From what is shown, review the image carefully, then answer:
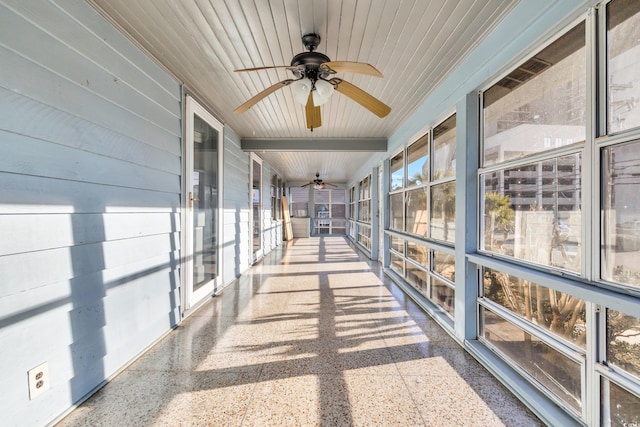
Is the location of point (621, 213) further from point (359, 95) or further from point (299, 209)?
point (299, 209)

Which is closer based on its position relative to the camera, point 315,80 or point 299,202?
point 315,80

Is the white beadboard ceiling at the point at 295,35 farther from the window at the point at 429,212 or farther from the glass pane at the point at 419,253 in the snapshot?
the glass pane at the point at 419,253

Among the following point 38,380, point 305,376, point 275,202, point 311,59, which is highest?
point 311,59

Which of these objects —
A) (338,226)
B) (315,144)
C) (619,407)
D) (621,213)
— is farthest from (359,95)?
(338,226)

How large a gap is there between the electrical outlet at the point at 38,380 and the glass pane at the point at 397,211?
444 centimetres

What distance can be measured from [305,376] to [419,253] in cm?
257

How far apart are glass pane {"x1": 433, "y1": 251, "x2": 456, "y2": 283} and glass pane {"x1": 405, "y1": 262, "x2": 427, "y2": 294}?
39 centimetres

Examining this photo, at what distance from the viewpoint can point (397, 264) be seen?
531 cm

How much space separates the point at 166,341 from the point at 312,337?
4.49ft

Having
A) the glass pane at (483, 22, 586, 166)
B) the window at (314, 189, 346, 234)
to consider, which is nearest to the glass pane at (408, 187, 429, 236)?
the glass pane at (483, 22, 586, 166)

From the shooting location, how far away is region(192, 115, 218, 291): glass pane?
3352 millimetres

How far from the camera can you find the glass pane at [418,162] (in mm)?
3672

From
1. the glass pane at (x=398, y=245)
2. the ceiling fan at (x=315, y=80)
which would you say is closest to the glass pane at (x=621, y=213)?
the ceiling fan at (x=315, y=80)

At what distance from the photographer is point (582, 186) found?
145 cm
